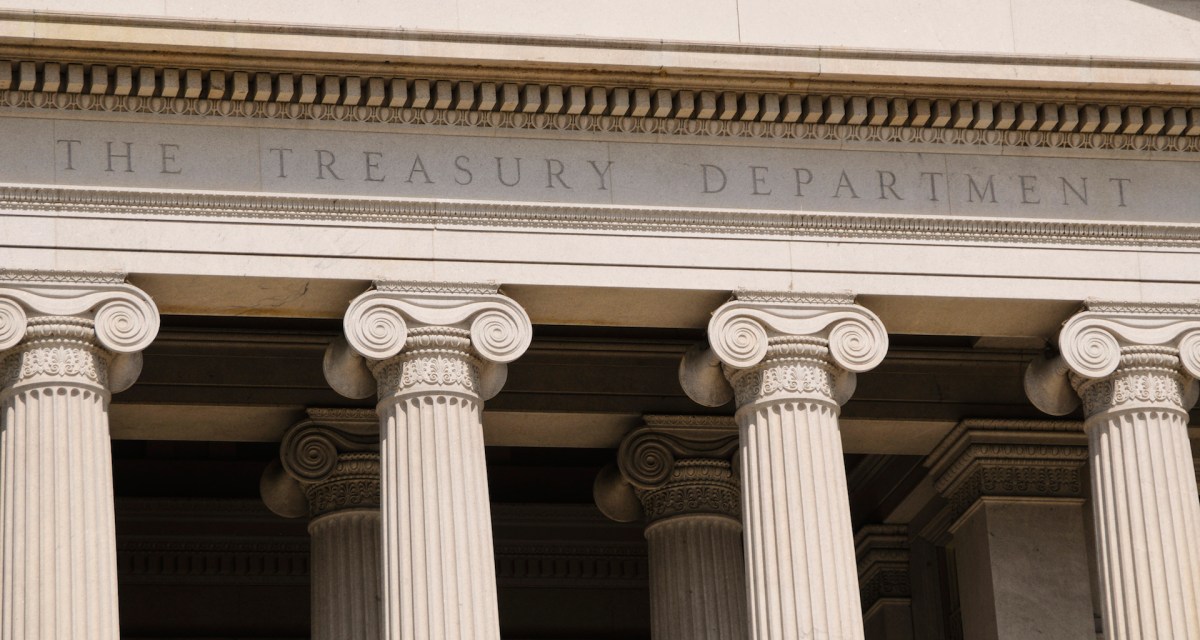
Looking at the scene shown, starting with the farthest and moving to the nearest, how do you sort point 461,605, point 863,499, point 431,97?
point 863,499
point 431,97
point 461,605

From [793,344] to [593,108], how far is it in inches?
167

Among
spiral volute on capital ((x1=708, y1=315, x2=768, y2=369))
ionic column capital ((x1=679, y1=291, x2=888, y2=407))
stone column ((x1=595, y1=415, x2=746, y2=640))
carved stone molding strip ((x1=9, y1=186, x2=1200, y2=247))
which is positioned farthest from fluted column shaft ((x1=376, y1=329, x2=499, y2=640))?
stone column ((x1=595, y1=415, x2=746, y2=640))

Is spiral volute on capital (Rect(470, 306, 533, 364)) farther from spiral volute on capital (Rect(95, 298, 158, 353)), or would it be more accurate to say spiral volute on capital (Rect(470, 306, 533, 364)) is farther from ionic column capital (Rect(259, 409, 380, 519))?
ionic column capital (Rect(259, 409, 380, 519))

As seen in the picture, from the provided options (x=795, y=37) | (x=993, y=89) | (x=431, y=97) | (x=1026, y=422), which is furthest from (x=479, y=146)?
(x=1026, y=422)

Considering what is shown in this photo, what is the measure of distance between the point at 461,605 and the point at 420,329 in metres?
3.80

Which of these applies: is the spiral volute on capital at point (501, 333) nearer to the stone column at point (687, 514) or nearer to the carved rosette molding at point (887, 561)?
the stone column at point (687, 514)

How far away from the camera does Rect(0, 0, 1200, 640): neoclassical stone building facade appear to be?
3581 cm

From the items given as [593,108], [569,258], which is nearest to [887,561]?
[569,258]

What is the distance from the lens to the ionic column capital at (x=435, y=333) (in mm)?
36406

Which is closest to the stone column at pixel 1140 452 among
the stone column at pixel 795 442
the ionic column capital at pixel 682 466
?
the stone column at pixel 795 442

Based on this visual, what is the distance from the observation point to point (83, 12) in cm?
3631

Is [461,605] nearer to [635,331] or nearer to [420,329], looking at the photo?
[420,329]

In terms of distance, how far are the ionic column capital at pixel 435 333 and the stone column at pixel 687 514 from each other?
6091mm

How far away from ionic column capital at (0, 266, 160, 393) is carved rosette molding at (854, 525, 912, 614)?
16.3 metres
